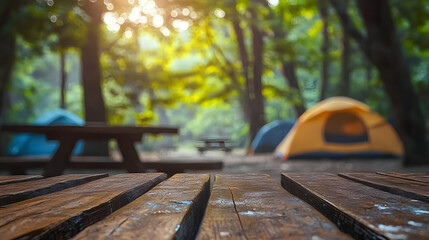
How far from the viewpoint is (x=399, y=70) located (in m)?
7.88

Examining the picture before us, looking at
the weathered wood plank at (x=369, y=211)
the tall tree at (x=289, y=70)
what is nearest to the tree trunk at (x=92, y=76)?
the tall tree at (x=289, y=70)

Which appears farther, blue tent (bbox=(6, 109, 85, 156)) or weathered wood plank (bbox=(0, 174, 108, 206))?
blue tent (bbox=(6, 109, 85, 156))

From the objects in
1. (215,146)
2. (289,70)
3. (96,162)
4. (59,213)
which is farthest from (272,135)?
(59,213)

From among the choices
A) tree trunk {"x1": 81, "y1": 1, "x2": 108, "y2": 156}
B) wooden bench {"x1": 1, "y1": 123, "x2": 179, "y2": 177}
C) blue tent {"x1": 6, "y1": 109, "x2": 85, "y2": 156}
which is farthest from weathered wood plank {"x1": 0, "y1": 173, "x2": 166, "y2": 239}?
blue tent {"x1": 6, "y1": 109, "x2": 85, "y2": 156}

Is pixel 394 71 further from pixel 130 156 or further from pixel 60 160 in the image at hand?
pixel 60 160

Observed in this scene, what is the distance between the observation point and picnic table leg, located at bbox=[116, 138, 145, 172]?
4.97 meters

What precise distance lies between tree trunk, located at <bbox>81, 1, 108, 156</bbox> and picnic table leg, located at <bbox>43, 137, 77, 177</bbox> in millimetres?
5236

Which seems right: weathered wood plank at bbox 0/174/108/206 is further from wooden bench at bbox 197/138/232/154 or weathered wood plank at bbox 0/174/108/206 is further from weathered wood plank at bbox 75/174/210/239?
wooden bench at bbox 197/138/232/154

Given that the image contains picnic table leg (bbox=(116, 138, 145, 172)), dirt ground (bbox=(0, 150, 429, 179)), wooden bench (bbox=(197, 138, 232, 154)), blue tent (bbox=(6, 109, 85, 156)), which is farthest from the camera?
wooden bench (bbox=(197, 138, 232, 154))

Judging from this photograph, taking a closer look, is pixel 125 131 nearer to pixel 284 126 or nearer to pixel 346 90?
pixel 284 126

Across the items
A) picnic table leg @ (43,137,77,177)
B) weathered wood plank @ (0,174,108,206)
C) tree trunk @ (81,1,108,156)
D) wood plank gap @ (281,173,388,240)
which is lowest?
wood plank gap @ (281,173,388,240)

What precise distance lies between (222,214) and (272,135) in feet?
49.4

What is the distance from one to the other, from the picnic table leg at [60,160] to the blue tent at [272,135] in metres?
11.3

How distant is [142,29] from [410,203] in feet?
37.8
